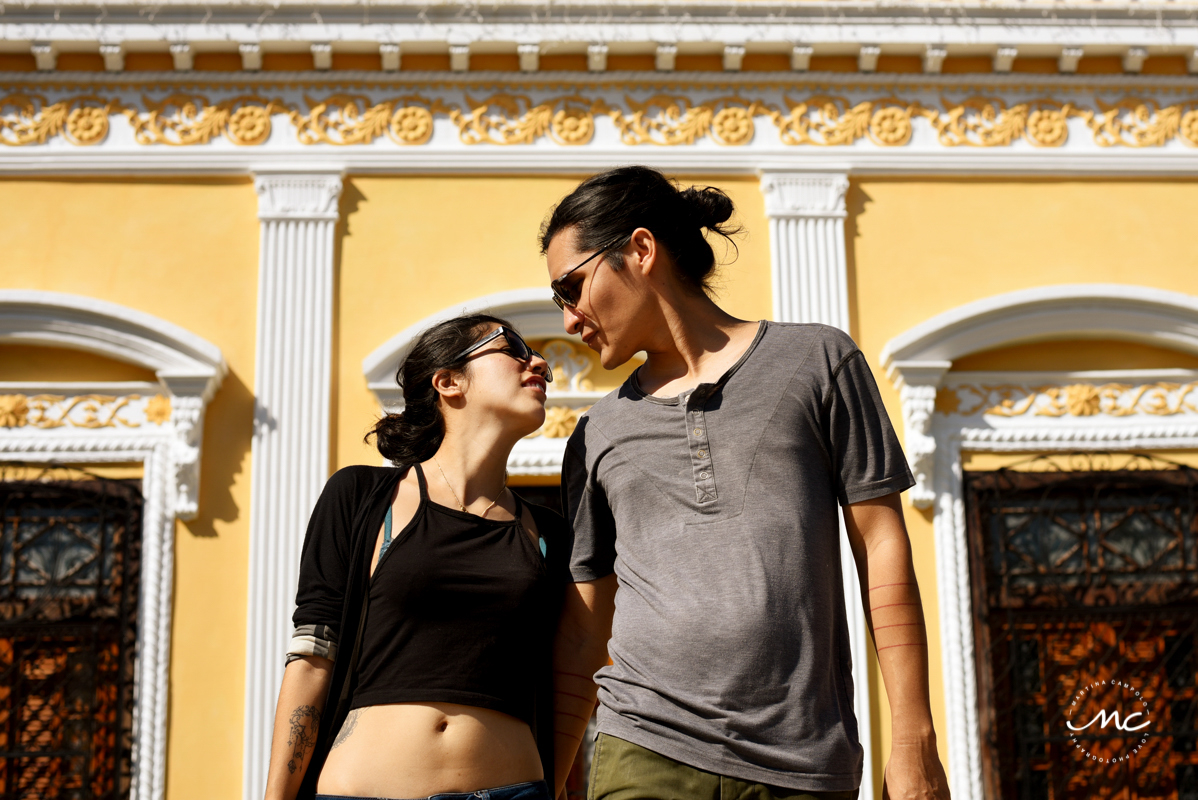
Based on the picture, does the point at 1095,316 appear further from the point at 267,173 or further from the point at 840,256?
the point at 267,173

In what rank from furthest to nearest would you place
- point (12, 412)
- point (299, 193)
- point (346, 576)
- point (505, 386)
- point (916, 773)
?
point (299, 193) < point (12, 412) < point (505, 386) < point (346, 576) < point (916, 773)

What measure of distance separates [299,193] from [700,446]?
3848mm

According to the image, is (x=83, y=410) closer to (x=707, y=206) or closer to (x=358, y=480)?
(x=358, y=480)

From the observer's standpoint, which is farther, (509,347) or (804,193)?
(804,193)

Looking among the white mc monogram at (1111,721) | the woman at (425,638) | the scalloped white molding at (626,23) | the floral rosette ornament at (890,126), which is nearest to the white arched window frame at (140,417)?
the scalloped white molding at (626,23)

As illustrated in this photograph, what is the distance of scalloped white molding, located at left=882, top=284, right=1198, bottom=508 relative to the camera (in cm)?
504

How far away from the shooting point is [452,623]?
2154mm

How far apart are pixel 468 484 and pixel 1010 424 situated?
12.0ft

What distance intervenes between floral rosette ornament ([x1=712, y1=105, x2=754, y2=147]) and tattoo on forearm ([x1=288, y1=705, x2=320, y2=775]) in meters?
4.01

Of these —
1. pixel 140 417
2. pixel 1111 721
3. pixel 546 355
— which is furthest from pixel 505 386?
pixel 1111 721

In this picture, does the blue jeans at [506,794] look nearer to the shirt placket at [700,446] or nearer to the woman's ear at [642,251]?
the shirt placket at [700,446]

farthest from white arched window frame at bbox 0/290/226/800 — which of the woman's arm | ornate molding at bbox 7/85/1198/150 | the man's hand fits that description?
the man's hand

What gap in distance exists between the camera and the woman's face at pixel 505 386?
2471mm

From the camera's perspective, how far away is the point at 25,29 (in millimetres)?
5188
